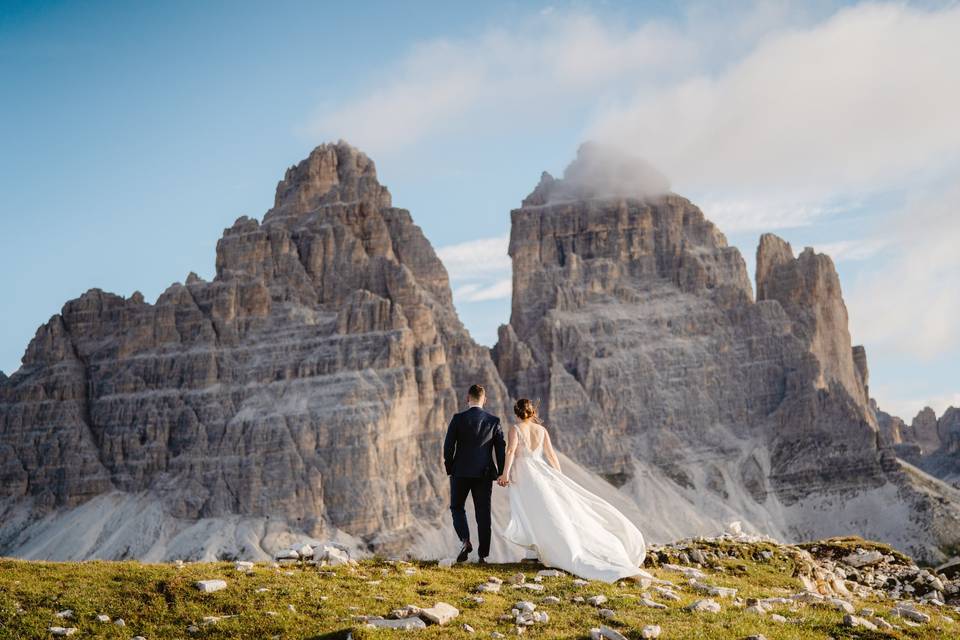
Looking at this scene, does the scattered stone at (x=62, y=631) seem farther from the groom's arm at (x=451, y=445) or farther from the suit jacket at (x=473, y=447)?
the suit jacket at (x=473, y=447)

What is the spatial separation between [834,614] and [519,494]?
8767 millimetres

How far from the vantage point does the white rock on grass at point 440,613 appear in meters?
23.7

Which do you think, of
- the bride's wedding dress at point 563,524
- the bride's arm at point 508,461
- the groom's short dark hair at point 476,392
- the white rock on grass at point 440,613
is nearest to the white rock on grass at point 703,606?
the bride's wedding dress at point 563,524

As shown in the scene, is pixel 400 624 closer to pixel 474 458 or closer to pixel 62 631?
pixel 62 631

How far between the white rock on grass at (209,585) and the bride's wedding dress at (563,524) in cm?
→ 814

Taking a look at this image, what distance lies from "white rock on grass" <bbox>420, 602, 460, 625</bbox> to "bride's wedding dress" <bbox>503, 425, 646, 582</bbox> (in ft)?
17.7

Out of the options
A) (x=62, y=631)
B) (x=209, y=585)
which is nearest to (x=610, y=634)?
(x=209, y=585)

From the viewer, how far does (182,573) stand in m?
28.8

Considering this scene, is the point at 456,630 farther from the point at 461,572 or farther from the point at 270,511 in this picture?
the point at 270,511

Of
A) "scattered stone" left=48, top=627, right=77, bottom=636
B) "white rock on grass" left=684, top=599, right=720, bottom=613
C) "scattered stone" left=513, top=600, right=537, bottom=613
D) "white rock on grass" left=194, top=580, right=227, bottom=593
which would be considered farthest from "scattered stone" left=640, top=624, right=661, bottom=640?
"scattered stone" left=48, top=627, right=77, bottom=636

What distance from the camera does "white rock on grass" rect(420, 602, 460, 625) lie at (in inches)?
934

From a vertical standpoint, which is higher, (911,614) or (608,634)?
(608,634)

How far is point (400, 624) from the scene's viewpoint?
922 inches

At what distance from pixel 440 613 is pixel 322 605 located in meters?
3.16
